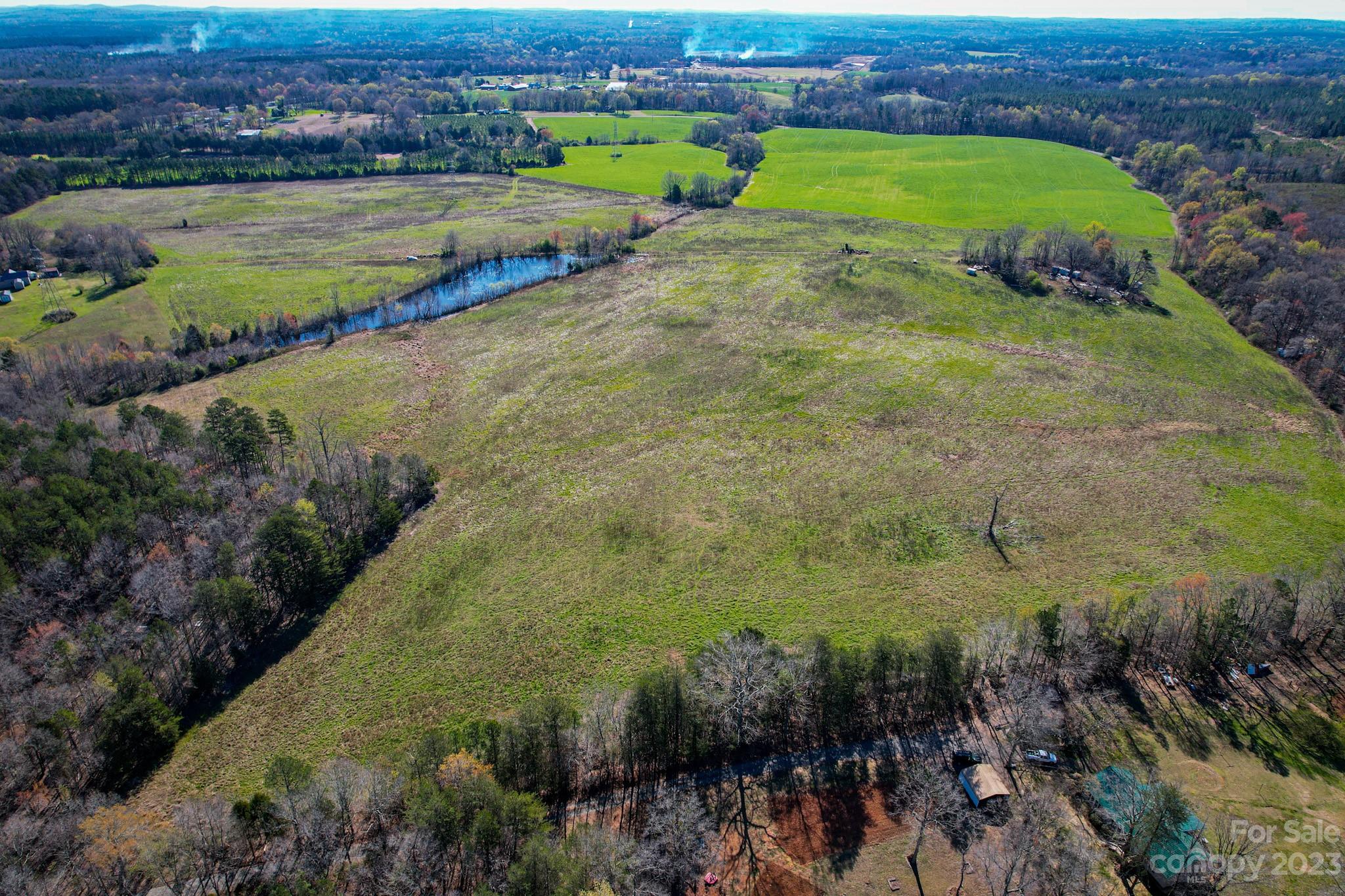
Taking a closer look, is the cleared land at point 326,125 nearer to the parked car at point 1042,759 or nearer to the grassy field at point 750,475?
the grassy field at point 750,475

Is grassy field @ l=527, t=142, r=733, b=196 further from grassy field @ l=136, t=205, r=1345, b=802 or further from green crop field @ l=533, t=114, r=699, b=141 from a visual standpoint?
grassy field @ l=136, t=205, r=1345, b=802

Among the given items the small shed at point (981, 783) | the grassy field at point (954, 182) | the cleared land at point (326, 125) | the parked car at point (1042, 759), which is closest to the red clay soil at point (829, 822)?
the small shed at point (981, 783)

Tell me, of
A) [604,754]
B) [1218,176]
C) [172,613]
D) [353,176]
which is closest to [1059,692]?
Result: [604,754]

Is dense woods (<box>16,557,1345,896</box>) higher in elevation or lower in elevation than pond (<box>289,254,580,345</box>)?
lower

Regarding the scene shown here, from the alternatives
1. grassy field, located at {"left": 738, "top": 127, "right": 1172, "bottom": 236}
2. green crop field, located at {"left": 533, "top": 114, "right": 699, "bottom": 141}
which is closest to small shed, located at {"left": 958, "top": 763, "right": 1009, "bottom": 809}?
grassy field, located at {"left": 738, "top": 127, "right": 1172, "bottom": 236}

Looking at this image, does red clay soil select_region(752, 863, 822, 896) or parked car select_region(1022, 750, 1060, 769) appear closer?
red clay soil select_region(752, 863, 822, 896)

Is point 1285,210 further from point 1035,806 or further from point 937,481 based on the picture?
point 1035,806

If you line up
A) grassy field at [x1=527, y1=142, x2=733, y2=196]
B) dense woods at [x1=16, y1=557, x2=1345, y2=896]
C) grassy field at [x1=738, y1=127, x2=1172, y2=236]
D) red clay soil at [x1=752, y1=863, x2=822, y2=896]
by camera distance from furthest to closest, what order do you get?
grassy field at [x1=527, y1=142, x2=733, y2=196] < grassy field at [x1=738, y1=127, x2=1172, y2=236] < red clay soil at [x1=752, y1=863, x2=822, y2=896] < dense woods at [x1=16, y1=557, x2=1345, y2=896]
